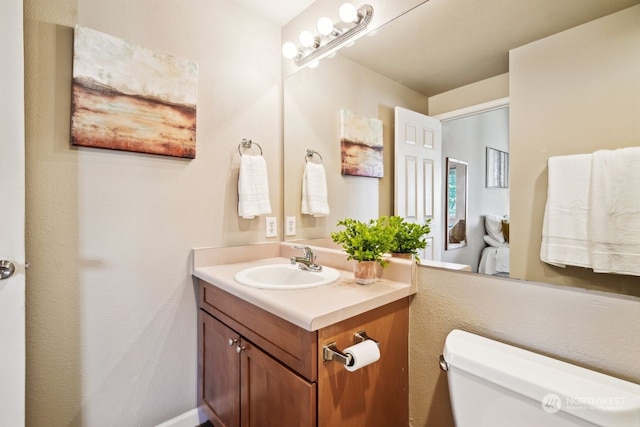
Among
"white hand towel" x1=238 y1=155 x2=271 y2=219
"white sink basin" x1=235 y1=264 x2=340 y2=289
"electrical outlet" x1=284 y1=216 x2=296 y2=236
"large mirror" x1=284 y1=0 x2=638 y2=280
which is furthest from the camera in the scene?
"electrical outlet" x1=284 y1=216 x2=296 y2=236

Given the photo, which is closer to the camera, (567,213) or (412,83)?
(567,213)

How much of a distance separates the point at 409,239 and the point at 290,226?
82cm

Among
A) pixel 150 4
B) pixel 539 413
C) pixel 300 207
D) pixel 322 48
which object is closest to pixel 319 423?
pixel 539 413

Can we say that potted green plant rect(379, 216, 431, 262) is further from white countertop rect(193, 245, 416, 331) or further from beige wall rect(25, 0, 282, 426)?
beige wall rect(25, 0, 282, 426)

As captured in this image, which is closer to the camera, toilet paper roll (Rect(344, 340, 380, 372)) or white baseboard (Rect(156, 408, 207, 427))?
toilet paper roll (Rect(344, 340, 380, 372))

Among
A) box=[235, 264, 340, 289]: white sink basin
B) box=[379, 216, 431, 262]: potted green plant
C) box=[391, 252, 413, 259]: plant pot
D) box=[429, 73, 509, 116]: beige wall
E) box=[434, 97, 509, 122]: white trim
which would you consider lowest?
box=[235, 264, 340, 289]: white sink basin

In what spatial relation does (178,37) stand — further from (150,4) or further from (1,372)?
(1,372)

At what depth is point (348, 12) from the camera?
53.5 inches

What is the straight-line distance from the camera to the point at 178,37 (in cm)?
142

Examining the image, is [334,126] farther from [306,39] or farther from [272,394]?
[272,394]

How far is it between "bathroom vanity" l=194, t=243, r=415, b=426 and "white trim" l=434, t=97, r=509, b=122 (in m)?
0.61

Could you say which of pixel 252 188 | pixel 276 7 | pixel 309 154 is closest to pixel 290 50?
pixel 276 7

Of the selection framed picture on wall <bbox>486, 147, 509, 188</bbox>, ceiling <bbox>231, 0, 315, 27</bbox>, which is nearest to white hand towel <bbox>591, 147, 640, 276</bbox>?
framed picture on wall <bbox>486, 147, 509, 188</bbox>

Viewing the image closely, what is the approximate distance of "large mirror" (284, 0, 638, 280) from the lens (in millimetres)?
956
